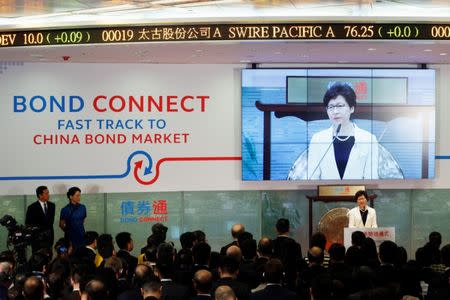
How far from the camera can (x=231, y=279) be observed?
736cm

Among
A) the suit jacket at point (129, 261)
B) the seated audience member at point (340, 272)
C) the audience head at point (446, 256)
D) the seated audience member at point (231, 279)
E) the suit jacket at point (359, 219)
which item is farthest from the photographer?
the suit jacket at point (359, 219)

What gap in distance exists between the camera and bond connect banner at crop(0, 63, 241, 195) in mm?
13258

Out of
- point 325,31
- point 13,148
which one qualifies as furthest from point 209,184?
Answer: point 325,31

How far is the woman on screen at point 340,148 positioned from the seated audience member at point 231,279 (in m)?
6.22

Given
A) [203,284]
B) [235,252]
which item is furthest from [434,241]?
[203,284]

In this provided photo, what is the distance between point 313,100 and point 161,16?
141 inches

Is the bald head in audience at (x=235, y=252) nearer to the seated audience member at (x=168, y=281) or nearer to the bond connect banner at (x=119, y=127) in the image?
the seated audience member at (x=168, y=281)

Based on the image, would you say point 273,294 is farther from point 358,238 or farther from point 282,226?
point 282,226

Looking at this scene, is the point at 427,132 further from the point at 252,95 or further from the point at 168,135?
the point at 168,135

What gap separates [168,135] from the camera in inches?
534

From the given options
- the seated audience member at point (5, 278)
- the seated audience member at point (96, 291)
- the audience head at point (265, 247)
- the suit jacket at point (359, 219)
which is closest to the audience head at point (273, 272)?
the seated audience member at point (96, 291)

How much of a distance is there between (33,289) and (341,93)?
7997mm

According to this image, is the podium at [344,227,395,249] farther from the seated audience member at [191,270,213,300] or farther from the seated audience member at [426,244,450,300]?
the seated audience member at [191,270,213,300]

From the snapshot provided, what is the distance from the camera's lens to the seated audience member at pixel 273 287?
22.7 feet
